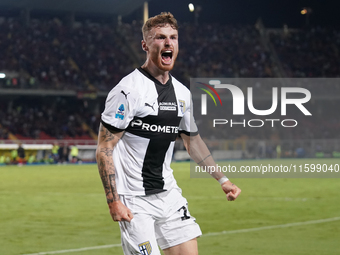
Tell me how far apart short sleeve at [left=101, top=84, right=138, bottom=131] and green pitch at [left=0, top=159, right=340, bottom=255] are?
4598 millimetres

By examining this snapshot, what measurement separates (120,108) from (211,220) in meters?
7.92

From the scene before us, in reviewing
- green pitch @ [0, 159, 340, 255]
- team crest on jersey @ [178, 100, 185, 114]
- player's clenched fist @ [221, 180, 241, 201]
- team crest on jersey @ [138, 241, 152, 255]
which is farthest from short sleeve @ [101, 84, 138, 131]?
green pitch @ [0, 159, 340, 255]

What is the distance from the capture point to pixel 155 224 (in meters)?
4.24

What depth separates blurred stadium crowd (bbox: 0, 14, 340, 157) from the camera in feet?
142

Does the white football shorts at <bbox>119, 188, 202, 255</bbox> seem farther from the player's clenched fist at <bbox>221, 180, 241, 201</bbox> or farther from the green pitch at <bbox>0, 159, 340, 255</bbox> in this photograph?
the green pitch at <bbox>0, 159, 340, 255</bbox>

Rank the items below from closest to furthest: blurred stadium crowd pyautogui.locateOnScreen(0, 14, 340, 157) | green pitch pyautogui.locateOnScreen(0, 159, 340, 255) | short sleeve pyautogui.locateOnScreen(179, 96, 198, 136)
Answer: short sleeve pyautogui.locateOnScreen(179, 96, 198, 136), green pitch pyautogui.locateOnScreen(0, 159, 340, 255), blurred stadium crowd pyautogui.locateOnScreen(0, 14, 340, 157)

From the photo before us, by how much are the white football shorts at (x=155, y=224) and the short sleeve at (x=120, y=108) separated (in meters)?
0.58

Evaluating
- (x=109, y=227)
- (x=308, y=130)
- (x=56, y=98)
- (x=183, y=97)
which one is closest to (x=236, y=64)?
(x=308, y=130)

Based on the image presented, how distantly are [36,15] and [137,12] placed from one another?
32.1 ft

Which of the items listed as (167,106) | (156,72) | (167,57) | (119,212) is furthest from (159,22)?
(119,212)

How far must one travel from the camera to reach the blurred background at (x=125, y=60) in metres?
41.0

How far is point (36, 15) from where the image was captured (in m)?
51.5

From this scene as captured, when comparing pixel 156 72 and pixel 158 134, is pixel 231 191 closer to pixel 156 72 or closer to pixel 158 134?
pixel 158 134

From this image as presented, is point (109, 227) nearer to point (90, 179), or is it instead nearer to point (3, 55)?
point (90, 179)
